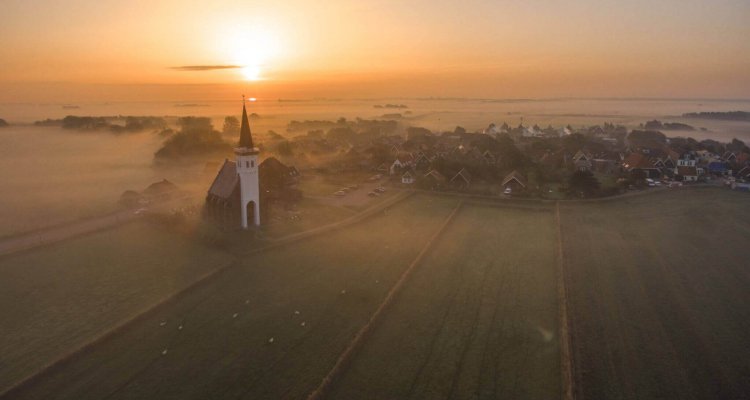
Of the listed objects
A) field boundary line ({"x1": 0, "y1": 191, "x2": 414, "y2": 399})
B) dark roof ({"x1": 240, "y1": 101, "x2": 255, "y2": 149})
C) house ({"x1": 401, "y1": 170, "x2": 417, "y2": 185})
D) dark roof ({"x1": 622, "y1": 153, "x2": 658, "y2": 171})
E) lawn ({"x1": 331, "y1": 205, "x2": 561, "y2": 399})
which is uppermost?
dark roof ({"x1": 240, "y1": 101, "x2": 255, "y2": 149})

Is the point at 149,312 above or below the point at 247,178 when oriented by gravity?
below

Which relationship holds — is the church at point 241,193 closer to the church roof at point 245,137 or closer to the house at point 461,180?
the church roof at point 245,137

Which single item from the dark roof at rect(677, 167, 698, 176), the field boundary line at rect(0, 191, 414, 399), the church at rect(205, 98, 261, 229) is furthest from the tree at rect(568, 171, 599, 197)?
the church at rect(205, 98, 261, 229)

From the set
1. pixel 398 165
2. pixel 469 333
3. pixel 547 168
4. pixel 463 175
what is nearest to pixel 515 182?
pixel 463 175

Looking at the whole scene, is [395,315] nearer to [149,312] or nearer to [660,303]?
[149,312]

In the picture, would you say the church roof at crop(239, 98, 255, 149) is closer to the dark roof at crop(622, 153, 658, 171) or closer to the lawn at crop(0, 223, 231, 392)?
the lawn at crop(0, 223, 231, 392)

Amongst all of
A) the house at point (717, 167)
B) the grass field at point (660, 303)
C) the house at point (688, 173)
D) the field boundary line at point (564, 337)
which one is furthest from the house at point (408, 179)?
the house at point (717, 167)

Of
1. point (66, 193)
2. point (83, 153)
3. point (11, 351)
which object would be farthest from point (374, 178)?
point (83, 153)
